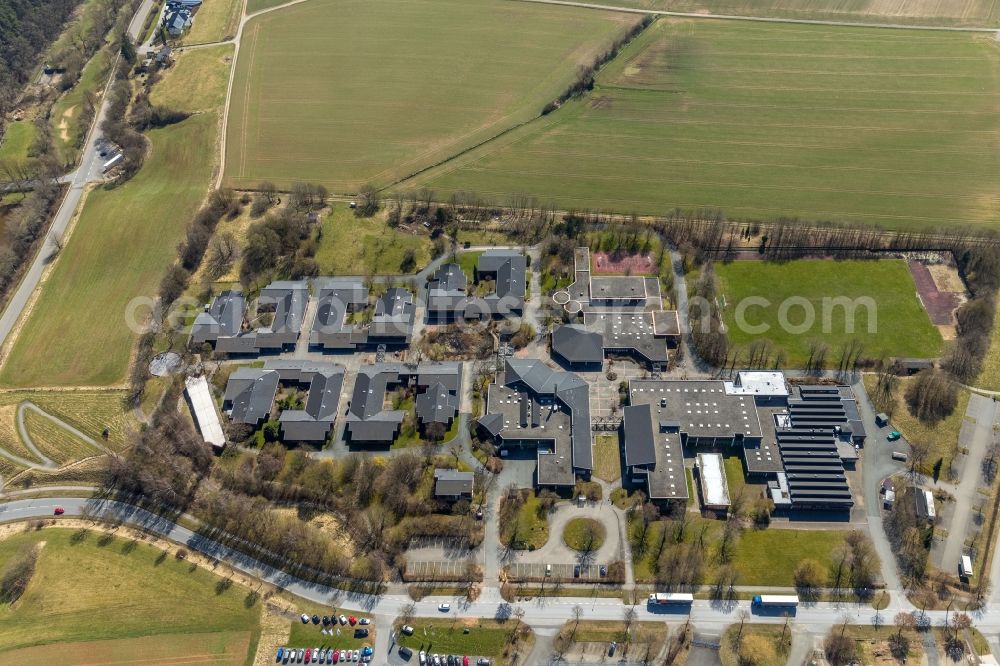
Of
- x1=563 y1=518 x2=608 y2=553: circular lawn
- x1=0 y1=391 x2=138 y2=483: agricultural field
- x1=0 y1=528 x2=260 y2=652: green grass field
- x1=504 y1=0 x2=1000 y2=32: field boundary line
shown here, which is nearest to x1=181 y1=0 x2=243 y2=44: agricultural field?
x1=504 y1=0 x2=1000 y2=32: field boundary line

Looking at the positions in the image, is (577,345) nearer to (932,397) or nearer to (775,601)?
(775,601)

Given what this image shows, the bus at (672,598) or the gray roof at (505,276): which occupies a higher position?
the gray roof at (505,276)

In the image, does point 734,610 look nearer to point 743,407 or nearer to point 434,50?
point 743,407

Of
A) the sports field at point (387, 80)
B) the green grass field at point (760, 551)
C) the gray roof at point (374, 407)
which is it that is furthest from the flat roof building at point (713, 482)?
the sports field at point (387, 80)

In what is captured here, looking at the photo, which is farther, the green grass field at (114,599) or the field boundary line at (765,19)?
the field boundary line at (765,19)

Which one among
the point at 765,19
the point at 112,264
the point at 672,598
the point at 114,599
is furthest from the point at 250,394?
the point at 765,19

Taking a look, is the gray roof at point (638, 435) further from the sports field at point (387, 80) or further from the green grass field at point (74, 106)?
the green grass field at point (74, 106)

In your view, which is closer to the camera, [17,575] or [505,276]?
[17,575]
